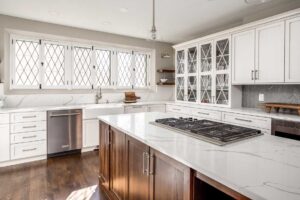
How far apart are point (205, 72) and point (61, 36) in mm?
3026

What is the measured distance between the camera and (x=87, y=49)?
174 inches

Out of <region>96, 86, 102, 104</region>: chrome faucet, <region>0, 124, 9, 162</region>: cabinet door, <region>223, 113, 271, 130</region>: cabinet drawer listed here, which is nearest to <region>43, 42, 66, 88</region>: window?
<region>96, 86, 102, 104</region>: chrome faucet

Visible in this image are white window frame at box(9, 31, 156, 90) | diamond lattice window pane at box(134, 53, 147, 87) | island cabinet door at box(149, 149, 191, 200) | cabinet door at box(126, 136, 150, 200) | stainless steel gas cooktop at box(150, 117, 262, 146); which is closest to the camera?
island cabinet door at box(149, 149, 191, 200)

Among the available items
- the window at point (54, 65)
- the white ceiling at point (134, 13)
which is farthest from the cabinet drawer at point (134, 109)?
the white ceiling at point (134, 13)

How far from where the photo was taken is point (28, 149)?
329 centimetres

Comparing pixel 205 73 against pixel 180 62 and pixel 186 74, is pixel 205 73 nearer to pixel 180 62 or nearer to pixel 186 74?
pixel 186 74

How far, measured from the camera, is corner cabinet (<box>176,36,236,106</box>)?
3.67 m

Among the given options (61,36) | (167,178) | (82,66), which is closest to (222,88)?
(167,178)

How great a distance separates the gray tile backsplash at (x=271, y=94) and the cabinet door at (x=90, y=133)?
9.53 ft

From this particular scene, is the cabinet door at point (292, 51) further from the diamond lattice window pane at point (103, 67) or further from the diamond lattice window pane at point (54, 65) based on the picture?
the diamond lattice window pane at point (54, 65)

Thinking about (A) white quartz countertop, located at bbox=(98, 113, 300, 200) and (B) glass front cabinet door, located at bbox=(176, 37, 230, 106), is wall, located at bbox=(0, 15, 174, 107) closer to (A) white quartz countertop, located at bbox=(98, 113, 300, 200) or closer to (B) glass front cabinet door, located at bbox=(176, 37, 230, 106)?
(B) glass front cabinet door, located at bbox=(176, 37, 230, 106)

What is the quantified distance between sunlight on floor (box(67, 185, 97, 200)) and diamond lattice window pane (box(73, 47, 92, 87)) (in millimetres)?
2508

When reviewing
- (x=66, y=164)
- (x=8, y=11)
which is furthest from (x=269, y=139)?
(x=8, y=11)

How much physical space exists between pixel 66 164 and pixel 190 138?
2549mm
